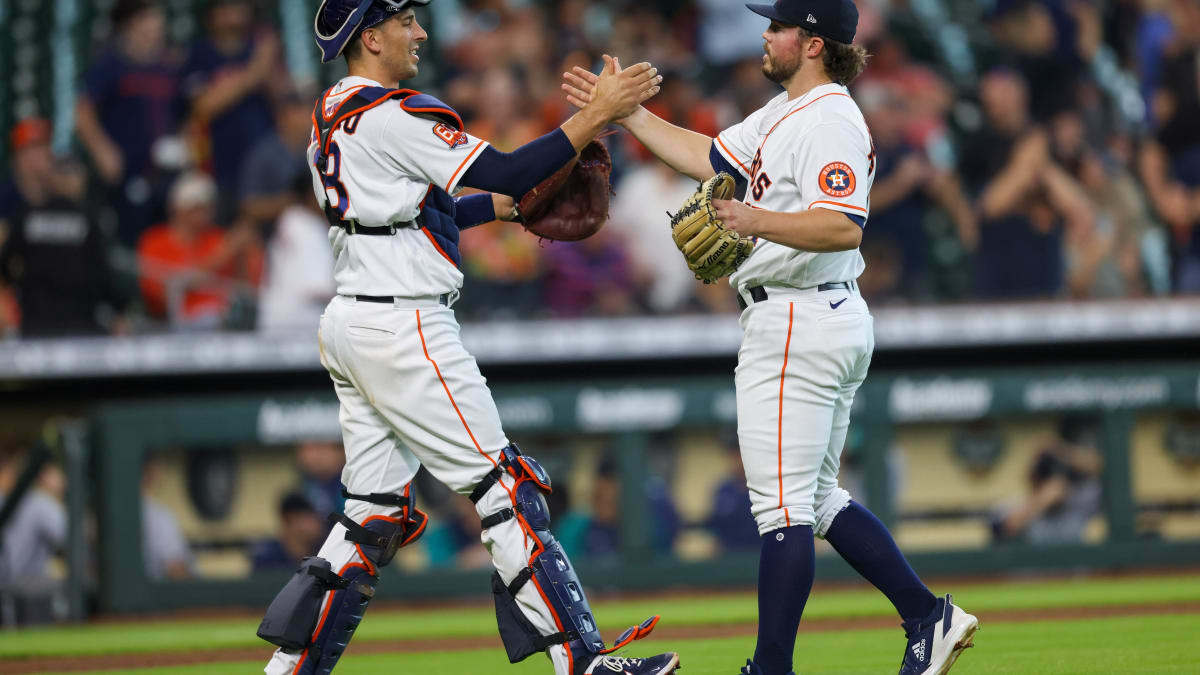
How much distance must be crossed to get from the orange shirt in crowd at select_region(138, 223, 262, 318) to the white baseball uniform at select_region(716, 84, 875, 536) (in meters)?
5.86

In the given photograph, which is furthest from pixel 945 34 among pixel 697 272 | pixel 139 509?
pixel 697 272

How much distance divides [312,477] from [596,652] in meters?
5.72

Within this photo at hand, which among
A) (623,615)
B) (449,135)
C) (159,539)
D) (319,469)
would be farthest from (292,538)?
(449,135)

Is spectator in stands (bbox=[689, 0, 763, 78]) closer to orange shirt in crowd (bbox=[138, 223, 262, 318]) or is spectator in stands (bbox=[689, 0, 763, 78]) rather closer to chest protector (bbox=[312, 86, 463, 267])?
orange shirt in crowd (bbox=[138, 223, 262, 318])

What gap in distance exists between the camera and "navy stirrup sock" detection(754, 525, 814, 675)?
158 inches

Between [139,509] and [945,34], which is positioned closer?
[139,509]

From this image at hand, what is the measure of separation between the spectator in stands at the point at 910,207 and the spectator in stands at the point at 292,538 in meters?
4.12

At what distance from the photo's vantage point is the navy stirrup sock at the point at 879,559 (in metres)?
4.29

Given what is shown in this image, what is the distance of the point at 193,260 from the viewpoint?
9523 mm

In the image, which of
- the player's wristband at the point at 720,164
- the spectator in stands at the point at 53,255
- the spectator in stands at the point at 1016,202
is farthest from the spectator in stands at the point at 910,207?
the player's wristband at the point at 720,164

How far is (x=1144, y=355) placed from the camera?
32.7ft

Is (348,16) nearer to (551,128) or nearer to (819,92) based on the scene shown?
(819,92)

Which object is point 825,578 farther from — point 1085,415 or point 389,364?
point 389,364

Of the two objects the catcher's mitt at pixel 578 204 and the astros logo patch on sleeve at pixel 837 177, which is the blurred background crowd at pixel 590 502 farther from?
the astros logo patch on sleeve at pixel 837 177
